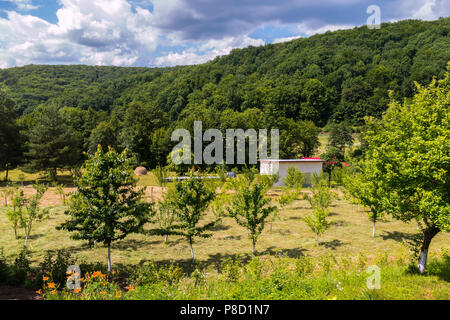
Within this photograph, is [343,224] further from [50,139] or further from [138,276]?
[50,139]

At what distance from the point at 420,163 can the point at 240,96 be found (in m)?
84.3

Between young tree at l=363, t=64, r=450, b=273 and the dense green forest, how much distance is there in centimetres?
3766

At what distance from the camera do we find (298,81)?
90.8 metres

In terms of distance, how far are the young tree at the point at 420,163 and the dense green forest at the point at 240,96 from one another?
3766cm

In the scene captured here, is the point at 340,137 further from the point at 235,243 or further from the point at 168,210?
the point at 168,210

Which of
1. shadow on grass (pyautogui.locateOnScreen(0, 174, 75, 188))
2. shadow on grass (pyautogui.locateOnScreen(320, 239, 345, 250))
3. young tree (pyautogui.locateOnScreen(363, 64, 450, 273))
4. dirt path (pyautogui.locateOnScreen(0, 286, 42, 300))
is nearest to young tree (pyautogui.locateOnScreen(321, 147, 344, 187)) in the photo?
shadow on grass (pyautogui.locateOnScreen(320, 239, 345, 250))

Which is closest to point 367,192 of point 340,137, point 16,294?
point 16,294

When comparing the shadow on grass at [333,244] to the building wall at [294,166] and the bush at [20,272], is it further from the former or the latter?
the building wall at [294,166]

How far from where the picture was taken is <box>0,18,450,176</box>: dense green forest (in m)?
39.0

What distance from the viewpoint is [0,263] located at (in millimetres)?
10578
